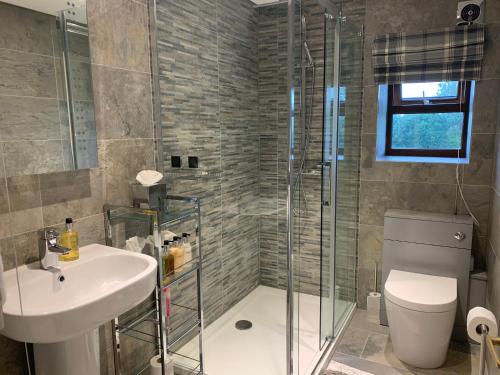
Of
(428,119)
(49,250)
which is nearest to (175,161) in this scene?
(49,250)

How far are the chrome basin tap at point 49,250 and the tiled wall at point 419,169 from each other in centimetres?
214

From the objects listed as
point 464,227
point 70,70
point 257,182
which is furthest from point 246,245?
point 70,70

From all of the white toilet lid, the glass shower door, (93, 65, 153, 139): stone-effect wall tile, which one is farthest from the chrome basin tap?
the white toilet lid

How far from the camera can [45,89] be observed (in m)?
1.49

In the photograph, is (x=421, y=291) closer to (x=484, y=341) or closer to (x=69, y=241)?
(x=484, y=341)

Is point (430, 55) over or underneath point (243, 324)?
over

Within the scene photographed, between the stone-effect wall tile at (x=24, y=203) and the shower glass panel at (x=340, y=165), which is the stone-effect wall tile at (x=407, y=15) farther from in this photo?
the stone-effect wall tile at (x=24, y=203)

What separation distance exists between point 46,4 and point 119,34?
0.39 metres

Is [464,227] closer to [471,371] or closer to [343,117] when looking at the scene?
[471,371]

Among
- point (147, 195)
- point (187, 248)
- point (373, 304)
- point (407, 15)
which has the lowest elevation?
point (373, 304)

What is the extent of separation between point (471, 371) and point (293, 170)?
165cm

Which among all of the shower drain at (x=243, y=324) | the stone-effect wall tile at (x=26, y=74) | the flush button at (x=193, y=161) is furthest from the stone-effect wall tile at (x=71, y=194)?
the shower drain at (x=243, y=324)

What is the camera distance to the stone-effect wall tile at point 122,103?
175 centimetres

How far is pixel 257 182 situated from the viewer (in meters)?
2.82
